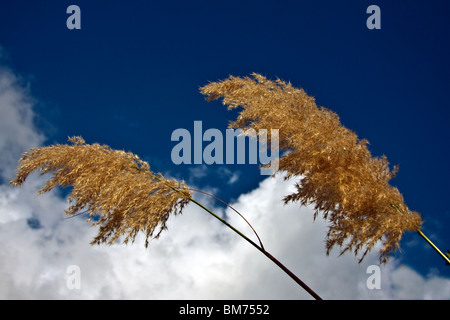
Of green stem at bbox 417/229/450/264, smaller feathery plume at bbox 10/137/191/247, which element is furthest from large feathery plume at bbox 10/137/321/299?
green stem at bbox 417/229/450/264

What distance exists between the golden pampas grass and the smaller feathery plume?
77 centimetres

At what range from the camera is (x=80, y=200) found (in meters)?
2.71

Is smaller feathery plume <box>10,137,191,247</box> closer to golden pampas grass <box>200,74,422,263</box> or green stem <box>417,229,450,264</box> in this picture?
golden pampas grass <box>200,74,422,263</box>

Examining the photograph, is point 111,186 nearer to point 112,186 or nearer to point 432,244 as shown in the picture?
point 112,186

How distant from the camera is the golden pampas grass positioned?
251 cm

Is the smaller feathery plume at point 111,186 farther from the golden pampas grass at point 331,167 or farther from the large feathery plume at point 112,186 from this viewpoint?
the golden pampas grass at point 331,167

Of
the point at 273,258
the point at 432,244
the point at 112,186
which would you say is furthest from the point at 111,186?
the point at 432,244

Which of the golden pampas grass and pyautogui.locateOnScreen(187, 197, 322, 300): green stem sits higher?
the golden pampas grass

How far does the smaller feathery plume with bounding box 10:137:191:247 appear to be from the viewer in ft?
8.45

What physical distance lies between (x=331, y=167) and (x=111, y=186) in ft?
4.80
